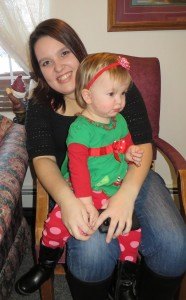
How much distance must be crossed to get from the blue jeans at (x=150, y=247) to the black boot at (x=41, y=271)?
0.49ft

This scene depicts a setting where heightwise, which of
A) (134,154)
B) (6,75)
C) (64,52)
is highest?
(64,52)

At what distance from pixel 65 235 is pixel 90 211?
19 cm

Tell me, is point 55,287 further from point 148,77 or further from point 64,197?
point 148,77

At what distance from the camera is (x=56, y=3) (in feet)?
6.14

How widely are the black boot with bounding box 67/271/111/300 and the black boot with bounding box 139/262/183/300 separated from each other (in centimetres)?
19

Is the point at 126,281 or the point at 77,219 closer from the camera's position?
the point at 77,219

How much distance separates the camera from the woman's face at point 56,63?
1.30 m

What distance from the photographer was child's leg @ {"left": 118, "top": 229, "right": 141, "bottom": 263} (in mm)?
1227

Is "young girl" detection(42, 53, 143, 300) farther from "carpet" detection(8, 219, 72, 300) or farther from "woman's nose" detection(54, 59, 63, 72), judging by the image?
"carpet" detection(8, 219, 72, 300)

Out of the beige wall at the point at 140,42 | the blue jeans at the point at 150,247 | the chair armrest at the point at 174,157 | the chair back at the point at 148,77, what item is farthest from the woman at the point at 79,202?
the beige wall at the point at 140,42

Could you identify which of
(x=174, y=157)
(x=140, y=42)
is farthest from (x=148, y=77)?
(x=174, y=157)

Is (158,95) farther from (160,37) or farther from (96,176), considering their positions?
(96,176)

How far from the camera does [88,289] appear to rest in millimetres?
1151

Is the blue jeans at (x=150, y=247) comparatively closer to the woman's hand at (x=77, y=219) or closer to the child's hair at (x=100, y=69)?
the woman's hand at (x=77, y=219)
